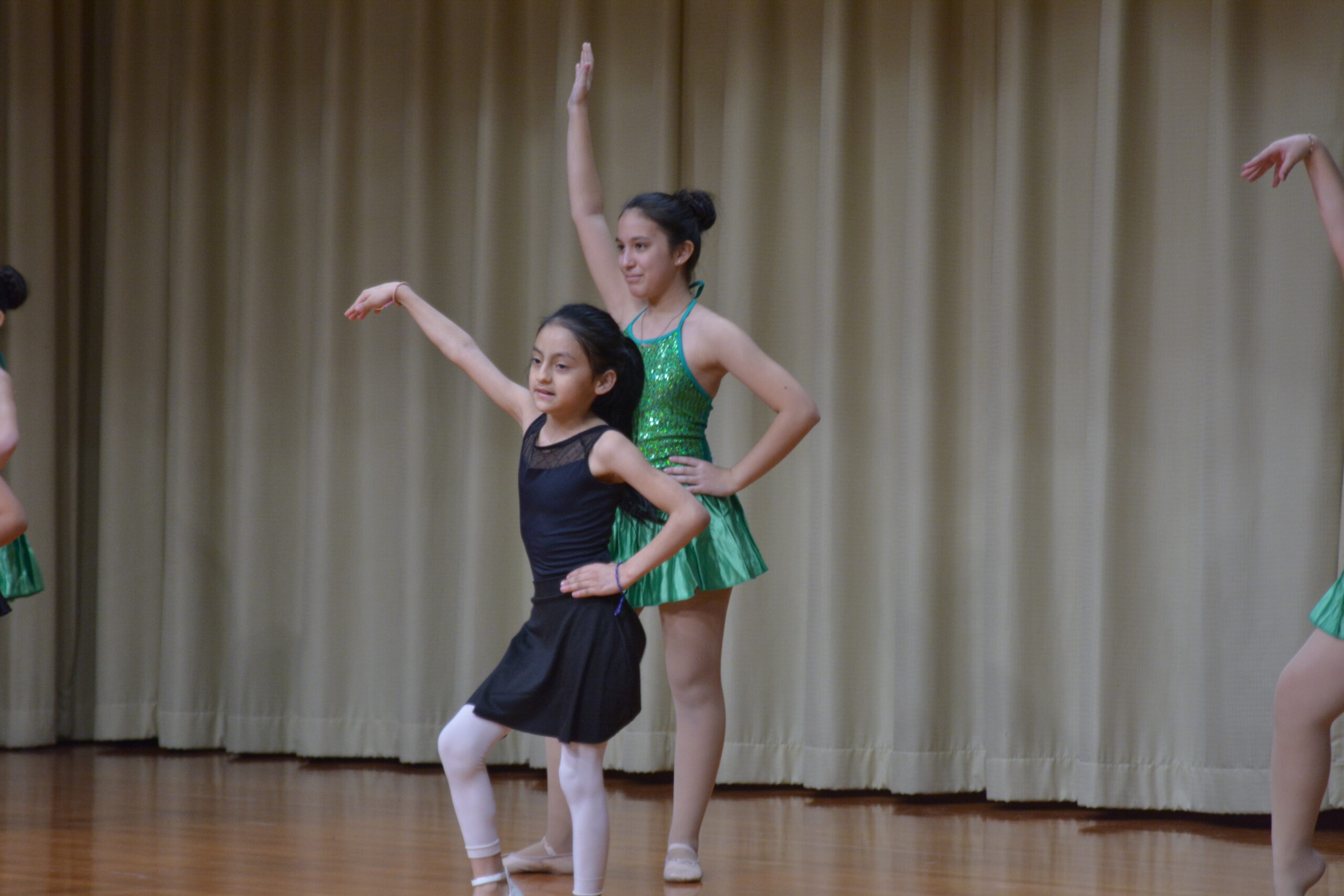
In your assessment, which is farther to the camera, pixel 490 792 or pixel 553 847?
pixel 553 847

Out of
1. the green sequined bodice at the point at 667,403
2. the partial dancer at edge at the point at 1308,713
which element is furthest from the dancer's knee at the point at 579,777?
the partial dancer at edge at the point at 1308,713

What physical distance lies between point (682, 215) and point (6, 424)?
1544mm

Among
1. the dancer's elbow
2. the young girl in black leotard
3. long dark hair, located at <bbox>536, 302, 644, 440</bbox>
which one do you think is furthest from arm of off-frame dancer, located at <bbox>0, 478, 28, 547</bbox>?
long dark hair, located at <bbox>536, 302, 644, 440</bbox>

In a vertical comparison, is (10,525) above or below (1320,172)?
below

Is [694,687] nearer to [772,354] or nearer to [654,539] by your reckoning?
[654,539]

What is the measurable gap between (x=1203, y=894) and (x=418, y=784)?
2.29 metres

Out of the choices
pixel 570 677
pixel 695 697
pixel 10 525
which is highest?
pixel 10 525

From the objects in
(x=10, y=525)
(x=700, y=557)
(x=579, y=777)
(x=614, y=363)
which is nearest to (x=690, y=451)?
(x=700, y=557)

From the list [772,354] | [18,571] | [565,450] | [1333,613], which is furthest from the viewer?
[772,354]

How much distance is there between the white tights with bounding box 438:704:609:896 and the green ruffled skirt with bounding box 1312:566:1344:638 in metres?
1.15

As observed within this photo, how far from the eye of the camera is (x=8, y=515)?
291 cm

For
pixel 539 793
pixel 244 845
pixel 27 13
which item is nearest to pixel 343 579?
pixel 539 793

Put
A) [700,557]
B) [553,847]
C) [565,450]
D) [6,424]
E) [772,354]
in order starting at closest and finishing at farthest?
[565,450], [700,557], [553,847], [6,424], [772,354]

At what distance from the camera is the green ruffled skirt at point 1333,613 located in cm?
211
